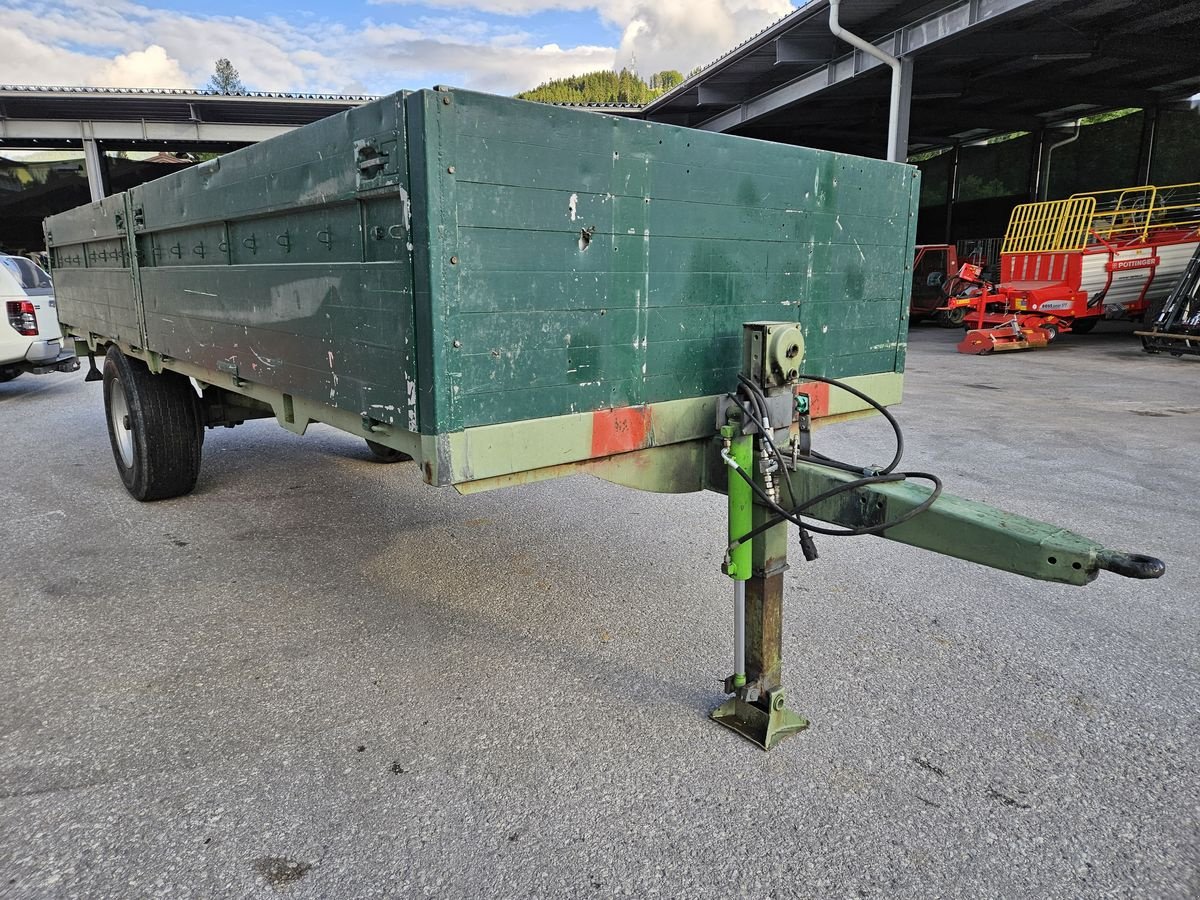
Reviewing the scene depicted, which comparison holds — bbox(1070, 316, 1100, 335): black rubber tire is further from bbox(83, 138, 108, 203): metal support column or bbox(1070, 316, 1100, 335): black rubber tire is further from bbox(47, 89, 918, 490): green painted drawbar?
bbox(83, 138, 108, 203): metal support column

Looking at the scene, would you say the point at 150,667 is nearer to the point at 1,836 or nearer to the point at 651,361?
the point at 1,836

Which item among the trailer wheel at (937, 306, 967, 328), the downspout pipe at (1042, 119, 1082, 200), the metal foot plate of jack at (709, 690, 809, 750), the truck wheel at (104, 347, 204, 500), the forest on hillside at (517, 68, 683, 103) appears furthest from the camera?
the forest on hillside at (517, 68, 683, 103)

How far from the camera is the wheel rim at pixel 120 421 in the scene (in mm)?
5496

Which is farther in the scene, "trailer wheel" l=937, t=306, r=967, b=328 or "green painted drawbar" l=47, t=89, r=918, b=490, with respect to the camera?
"trailer wheel" l=937, t=306, r=967, b=328

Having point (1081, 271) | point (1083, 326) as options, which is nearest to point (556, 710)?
point (1081, 271)

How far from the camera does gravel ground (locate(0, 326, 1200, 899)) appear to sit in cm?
218

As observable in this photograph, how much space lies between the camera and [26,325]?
9.43m

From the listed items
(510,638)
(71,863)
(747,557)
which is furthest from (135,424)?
(747,557)

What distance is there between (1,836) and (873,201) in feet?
11.9

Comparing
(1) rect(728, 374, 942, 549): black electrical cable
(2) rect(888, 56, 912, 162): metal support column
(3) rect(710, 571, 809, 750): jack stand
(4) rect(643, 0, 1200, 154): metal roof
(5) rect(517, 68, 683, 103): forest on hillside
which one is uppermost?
(5) rect(517, 68, 683, 103): forest on hillside

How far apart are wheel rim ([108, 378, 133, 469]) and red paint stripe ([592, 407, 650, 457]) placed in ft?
13.7

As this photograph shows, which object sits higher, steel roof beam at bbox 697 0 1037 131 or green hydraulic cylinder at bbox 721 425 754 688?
steel roof beam at bbox 697 0 1037 131

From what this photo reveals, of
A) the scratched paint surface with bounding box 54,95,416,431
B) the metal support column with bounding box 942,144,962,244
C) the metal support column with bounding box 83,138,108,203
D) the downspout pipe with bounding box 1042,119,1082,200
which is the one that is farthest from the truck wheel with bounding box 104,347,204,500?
the metal support column with bounding box 942,144,962,244

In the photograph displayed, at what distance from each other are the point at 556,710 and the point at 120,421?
437 cm
